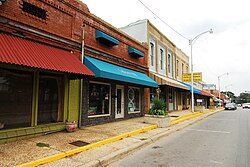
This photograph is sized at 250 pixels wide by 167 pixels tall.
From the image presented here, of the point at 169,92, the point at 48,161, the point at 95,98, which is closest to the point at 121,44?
the point at 95,98

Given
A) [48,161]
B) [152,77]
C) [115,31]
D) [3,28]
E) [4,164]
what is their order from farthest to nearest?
1. [152,77]
2. [115,31]
3. [3,28]
4. [48,161]
5. [4,164]

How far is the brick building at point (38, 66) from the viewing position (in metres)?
6.87

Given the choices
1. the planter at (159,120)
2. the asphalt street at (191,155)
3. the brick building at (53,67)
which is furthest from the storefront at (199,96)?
the asphalt street at (191,155)

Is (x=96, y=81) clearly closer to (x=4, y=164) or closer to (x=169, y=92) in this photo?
(x=4, y=164)

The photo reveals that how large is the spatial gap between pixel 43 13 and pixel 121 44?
20.5 ft

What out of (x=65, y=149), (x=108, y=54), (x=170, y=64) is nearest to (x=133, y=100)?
(x=108, y=54)

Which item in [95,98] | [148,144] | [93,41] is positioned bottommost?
[148,144]

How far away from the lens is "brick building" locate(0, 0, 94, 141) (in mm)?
6871

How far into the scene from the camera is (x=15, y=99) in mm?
7324

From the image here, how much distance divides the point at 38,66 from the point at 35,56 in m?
0.63

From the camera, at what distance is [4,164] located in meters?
4.69

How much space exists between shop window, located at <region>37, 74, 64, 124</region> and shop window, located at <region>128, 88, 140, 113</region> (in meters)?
6.81

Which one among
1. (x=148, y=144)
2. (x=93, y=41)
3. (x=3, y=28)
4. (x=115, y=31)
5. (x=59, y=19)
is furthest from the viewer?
(x=115, y=31)

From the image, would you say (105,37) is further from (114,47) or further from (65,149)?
(65,149)
